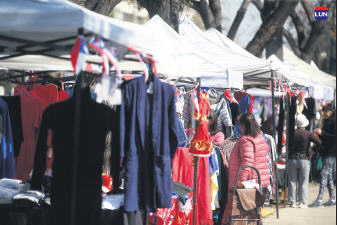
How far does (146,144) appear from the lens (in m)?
5.84

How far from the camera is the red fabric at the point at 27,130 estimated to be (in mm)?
8727

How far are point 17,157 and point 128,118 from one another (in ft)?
11.5

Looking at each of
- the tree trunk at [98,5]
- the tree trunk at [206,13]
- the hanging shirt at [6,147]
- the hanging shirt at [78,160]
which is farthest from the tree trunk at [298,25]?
the hanging shirt at [78,160]

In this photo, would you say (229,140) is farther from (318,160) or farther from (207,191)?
(318,160)

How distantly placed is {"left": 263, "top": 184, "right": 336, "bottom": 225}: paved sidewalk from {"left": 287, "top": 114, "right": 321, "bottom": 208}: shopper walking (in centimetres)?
44

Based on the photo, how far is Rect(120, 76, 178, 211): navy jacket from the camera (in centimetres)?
565

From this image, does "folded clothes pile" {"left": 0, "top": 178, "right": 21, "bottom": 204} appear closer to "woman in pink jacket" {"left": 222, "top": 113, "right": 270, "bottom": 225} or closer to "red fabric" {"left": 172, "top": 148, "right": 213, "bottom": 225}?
"red fabric" {"left": 172, "top": 148, "right": 213, "bottom": 225}

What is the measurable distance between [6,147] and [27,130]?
4.26 ft

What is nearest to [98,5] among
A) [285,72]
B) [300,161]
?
[285,72]

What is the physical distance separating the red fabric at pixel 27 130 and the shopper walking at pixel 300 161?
6613 mm

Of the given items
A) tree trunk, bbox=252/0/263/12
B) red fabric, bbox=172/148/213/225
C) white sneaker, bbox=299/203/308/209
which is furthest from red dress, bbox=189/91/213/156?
tree trunk, bbox=252/0/263/12

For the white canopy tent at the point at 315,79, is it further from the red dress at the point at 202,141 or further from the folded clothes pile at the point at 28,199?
the folded clothes pile at the point at 28,199

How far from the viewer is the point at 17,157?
28.3ft

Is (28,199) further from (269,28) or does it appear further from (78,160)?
(269,28)
